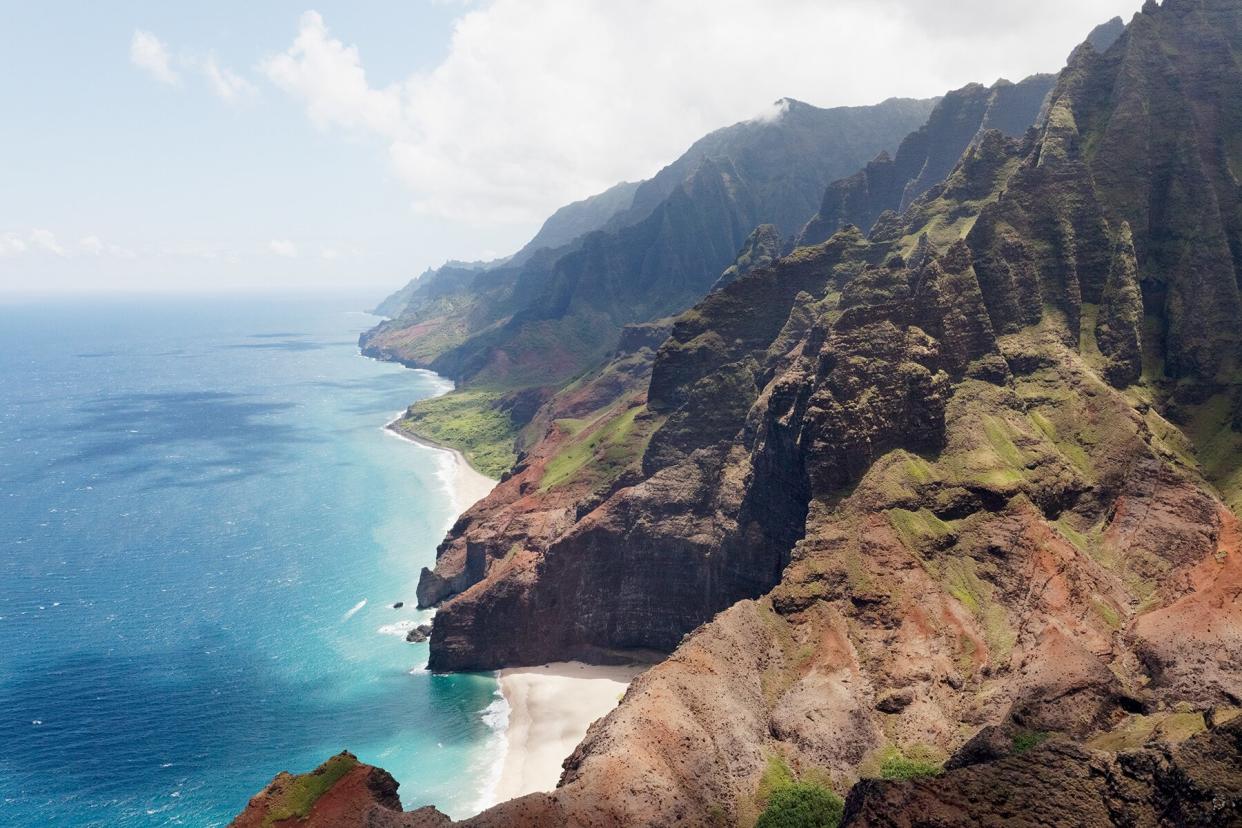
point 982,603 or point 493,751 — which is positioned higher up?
point 982,603

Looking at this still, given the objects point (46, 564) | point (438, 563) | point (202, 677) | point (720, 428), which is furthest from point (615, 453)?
→ point (46, 564)

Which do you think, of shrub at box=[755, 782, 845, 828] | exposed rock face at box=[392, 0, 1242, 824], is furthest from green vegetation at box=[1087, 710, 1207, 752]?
shrub at box=[755, 782, 845, 828]

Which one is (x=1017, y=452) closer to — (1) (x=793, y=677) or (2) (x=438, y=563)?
(1) (x=793, y=677)

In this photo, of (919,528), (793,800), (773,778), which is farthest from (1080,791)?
(919,528)

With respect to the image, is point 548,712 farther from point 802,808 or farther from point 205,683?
point 802,808

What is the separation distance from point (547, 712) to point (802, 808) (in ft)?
187

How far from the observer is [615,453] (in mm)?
167375

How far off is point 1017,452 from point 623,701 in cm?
6277

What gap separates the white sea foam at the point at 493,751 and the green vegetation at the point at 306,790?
89.1 ft

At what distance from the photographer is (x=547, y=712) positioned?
395 ft

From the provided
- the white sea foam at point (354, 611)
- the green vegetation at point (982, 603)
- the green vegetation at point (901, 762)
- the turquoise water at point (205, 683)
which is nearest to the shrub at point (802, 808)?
the green vegetation at point (901, 762)

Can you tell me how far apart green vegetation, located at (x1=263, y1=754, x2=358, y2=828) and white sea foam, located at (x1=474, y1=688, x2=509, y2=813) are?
27.2 m

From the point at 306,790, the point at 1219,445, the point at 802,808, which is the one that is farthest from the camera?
the point at 1219,445

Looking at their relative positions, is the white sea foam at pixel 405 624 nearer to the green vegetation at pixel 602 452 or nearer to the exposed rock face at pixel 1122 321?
the green vegetation at pixel 602 452
